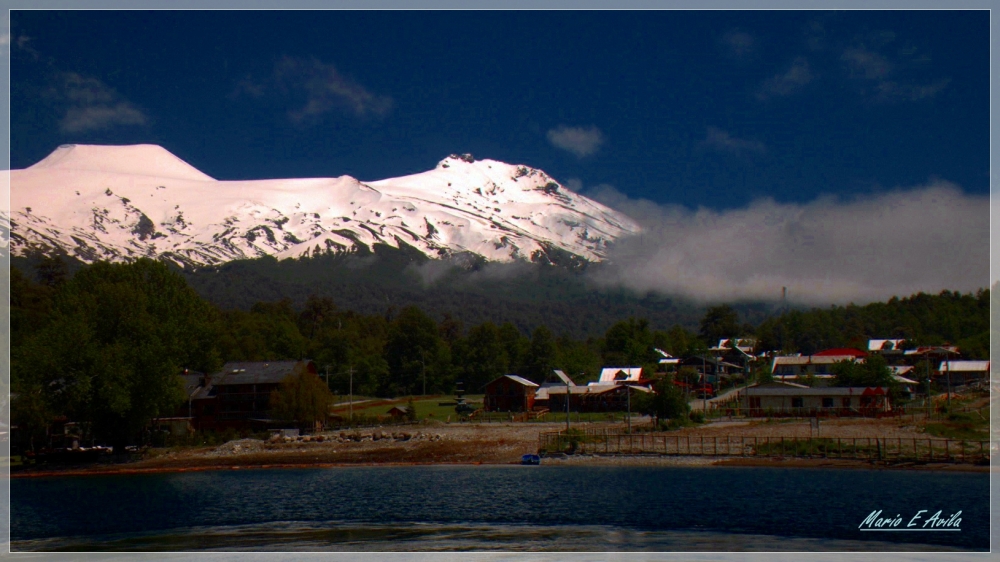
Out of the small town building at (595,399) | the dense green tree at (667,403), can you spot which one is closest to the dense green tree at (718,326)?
the small town building at (595,399)

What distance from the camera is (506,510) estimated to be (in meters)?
30.0

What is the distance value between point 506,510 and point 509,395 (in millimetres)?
44609

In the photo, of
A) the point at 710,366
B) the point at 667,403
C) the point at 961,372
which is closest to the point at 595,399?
the point at 667,403

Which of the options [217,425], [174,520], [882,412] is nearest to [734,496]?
[174,520]

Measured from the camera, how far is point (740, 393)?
225 ft

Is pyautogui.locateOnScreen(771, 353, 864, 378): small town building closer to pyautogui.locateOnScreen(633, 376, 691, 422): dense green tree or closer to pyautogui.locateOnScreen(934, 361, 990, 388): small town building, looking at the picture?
pyautogui.locateOnScreen(934, 361, 990, 388): small town building

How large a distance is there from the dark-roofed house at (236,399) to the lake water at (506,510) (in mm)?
18391

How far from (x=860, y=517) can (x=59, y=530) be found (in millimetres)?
26291

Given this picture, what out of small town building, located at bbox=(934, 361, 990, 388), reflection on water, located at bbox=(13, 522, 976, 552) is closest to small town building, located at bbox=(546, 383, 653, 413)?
small town building, located at bbox=(934, 361, 990, 388)

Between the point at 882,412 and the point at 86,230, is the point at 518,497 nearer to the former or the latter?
the point at 882,412

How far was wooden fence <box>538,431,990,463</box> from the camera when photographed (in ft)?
126

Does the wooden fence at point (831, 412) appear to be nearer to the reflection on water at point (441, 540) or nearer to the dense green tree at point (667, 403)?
the dense green tree at point (667, 403)

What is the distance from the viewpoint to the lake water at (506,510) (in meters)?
24.3

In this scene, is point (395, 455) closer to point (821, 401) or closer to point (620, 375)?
point (821, 401)
